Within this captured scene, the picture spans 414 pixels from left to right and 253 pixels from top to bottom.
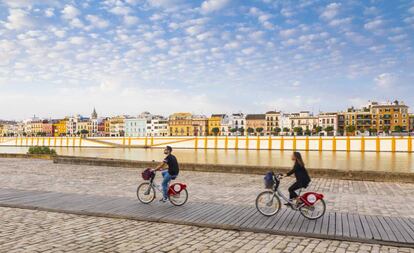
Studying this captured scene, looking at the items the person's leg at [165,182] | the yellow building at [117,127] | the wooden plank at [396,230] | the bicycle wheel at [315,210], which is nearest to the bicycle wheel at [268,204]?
the bicycle wheel at [315,210]

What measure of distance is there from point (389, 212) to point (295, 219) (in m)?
2.78

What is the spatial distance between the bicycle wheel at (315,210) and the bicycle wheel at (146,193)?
407 centimetres

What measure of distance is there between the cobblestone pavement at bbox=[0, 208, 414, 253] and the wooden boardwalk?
0.28 meters

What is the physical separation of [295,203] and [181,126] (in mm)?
152194

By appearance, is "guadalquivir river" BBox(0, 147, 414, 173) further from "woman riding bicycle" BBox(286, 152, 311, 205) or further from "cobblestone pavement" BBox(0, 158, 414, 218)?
"woman riding bicycle" BBox(286, 152, 311, 205)

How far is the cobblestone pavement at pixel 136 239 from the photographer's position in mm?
6605

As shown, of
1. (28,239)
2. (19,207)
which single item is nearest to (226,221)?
(28,239)

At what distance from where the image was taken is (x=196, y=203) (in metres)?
10.8

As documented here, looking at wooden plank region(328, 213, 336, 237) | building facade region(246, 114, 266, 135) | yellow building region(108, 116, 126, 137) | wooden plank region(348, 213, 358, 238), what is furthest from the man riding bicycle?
yellow building region(108, 116, 126, 137)

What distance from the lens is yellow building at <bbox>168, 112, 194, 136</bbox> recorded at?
160m

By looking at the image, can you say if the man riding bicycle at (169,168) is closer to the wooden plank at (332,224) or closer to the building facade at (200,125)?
the wooden plank at (332,224)

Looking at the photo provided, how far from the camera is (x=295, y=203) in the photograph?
8.82 metres

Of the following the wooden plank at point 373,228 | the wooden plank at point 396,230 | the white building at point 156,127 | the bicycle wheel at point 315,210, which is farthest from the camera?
the white building at point 156,127

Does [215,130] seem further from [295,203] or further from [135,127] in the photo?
[295,203]
